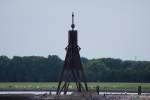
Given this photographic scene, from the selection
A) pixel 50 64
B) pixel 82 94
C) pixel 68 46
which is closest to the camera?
pixel 82 94

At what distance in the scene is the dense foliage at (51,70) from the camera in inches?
4407

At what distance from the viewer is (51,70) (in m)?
116

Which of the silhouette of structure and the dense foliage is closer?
the silhouette of structure

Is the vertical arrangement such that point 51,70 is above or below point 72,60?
above

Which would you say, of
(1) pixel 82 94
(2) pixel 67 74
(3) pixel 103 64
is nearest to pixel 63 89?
(2) pixel 67 74

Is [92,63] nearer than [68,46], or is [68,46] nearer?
[68,46]

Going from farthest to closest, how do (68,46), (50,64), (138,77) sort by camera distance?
(50,64) < (138,77) < (68,46)

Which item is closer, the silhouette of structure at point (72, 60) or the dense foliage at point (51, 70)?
the silhouette of structure at point (72, 60)

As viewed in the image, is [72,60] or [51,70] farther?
[51,70]

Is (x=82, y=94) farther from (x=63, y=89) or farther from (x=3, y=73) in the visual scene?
(x=3, y=73)

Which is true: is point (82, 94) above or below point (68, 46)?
below

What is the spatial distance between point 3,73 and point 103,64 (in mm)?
17994

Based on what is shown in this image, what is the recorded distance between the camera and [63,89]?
199 feet

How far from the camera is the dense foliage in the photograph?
111938 millimetres
